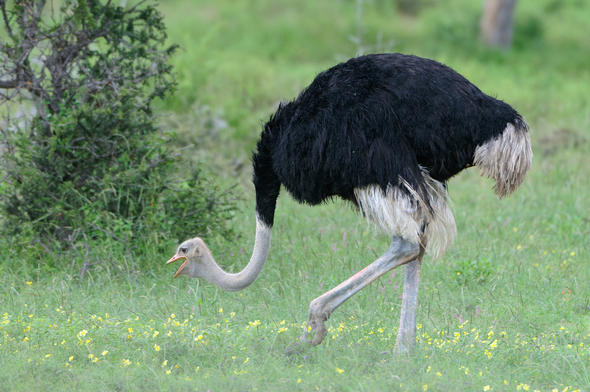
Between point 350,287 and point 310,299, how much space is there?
1.02 metres

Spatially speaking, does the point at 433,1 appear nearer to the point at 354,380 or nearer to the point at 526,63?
the point at 526,63

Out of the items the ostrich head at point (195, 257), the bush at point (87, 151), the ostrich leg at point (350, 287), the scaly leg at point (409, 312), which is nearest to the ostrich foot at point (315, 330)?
the ostrich leg at point (350, 287)

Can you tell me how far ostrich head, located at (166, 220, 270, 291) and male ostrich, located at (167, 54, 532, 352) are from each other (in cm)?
44

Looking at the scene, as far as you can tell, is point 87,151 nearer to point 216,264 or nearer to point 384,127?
point 216,264

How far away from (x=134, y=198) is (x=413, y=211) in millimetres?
2436

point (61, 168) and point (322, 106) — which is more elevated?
point (322, 106)

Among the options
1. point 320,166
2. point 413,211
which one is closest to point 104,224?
point 320,166

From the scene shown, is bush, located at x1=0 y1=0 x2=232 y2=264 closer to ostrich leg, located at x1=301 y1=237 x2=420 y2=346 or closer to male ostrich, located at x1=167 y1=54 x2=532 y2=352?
male ostrich, located at x1=167 y1=54 x2=532 y2=352

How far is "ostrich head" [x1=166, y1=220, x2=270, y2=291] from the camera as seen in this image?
16.2ft

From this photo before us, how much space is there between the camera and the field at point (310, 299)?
13.8 feet

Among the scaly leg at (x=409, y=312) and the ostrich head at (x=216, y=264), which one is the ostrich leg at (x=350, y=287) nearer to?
the scaly leg at (x=409, y=312)

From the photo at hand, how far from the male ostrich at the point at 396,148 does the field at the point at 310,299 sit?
15.0 inches

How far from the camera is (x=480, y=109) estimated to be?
14.8 feet

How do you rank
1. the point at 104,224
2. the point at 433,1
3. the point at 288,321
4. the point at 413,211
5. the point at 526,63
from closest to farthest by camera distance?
the point at 413,211 < the point at 288,321 < the point at 104,224 < the point at 526,63 < the point at 433,1
